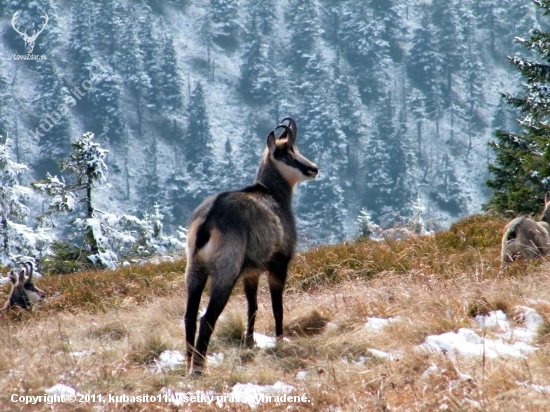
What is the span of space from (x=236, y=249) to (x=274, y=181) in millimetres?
1960

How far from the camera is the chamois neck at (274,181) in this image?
297 inches

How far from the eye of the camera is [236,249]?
5.86 metres

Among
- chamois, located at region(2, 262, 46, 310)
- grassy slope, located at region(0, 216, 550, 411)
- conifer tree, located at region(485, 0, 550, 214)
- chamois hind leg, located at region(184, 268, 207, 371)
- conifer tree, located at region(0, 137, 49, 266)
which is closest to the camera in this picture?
grassy slope, located at region(0, 216, 550, 411)

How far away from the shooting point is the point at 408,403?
4047mm

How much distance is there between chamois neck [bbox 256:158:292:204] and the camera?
24.7ft

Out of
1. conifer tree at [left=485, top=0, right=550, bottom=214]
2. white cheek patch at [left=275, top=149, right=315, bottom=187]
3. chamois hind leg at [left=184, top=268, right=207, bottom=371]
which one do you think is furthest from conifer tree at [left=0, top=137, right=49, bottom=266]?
chamois hind leg at [left=184, top=268, right=207, bottom=371]

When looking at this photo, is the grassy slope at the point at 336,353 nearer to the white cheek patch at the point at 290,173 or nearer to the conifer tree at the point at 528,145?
the white cheek patch at the point at 290,173

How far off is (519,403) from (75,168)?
997 inches

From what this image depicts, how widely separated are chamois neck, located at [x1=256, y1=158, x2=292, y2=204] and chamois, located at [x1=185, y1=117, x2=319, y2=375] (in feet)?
0.04

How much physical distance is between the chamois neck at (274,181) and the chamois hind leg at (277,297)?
1037 millimetres

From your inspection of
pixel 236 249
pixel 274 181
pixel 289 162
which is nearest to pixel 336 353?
pixel 236 249

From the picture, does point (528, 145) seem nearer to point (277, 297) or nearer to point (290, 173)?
point (290, 173)

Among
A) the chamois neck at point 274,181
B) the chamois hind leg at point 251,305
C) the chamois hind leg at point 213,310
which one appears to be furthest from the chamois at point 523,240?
the chamois hind leg at point 213,310

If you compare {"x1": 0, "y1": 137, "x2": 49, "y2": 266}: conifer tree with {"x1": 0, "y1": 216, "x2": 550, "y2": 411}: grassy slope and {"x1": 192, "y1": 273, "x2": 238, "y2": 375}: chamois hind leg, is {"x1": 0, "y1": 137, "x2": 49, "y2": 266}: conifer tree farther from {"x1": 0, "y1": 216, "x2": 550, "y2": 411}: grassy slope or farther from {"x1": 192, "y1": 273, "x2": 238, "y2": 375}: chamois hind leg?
{"x1": 192, "y1": 273, "x2": 238, "y2": 375}: chamois hind leg
